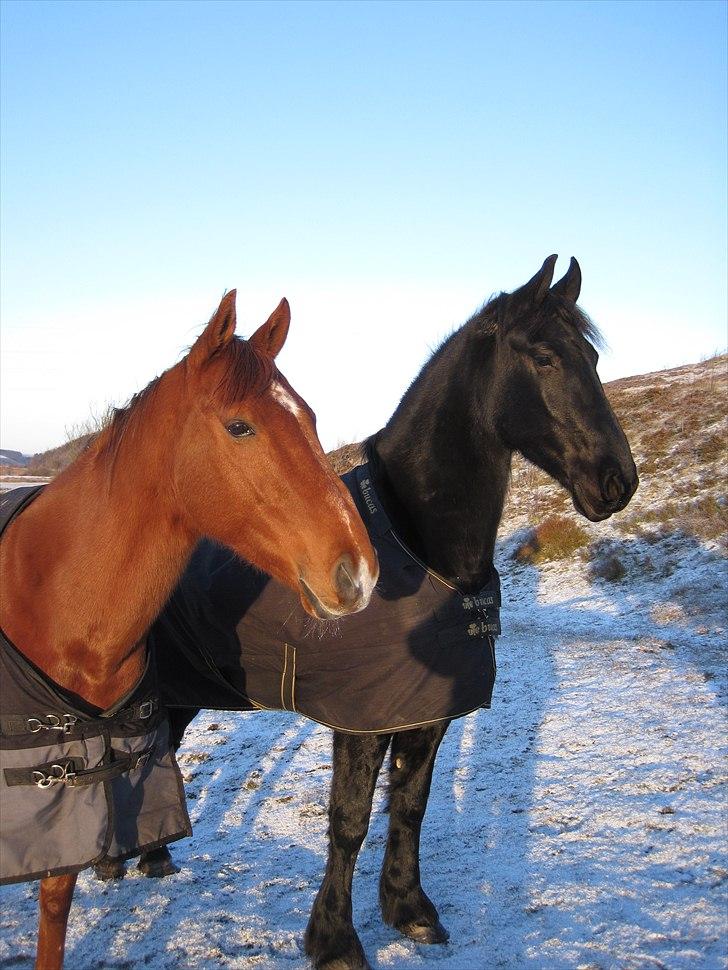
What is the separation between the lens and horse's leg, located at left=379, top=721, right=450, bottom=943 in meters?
3.40

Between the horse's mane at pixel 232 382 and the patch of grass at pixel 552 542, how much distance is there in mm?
11518

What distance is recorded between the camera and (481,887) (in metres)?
3.76

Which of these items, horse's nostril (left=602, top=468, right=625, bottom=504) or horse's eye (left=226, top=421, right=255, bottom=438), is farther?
horse's nostril (left=602, top=468, right=625, bottom=504)

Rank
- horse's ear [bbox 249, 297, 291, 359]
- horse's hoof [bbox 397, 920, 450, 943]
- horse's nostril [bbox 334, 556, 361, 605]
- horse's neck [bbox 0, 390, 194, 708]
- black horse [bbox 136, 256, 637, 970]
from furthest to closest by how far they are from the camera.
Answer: horse's hoof [bbox 397, 920, 450, 943] < black horse [bbox 136, 256, 637, 970] < horse's ear [bbox 249, 297, 291, 359] < horse's neck [bbox 0, 390, 194, 708] < horse's nostril [bbox 334, 556, 361, 605]

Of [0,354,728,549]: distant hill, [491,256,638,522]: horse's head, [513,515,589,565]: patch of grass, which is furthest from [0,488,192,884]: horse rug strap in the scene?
[513,515,589,565]: patch of grass

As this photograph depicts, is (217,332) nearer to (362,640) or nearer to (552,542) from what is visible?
(362,640)

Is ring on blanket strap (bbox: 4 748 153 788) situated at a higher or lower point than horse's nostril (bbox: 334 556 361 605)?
lower

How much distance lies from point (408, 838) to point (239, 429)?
2.39 meters

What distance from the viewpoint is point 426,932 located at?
3.40m

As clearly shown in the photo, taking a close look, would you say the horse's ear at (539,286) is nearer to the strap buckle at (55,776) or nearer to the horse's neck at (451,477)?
the horse's neck at (451,477)

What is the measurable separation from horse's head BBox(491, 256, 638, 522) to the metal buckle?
1836 millimetres

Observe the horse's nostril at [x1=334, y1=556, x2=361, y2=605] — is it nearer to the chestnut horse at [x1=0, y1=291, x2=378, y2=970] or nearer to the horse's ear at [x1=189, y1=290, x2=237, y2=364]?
the chestnut horse at [x1=0, y1=291, x2=378, y2=970]

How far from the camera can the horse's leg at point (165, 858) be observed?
12.9 feet

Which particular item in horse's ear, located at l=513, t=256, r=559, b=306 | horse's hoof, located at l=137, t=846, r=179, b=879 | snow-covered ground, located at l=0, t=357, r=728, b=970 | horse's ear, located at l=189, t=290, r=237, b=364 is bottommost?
snow-covered ground, located at l=0, t=357, r=728, b=970
